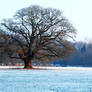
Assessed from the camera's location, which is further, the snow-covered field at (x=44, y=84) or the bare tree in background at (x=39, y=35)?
the bare tree in background at (x=39, y=35)

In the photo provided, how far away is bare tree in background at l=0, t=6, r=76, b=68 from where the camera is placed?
46125mm

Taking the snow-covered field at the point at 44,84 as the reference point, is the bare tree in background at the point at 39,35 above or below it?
above

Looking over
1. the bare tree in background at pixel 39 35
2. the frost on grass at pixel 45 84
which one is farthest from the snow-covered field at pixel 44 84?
the bare tree in background at pixel 39 35

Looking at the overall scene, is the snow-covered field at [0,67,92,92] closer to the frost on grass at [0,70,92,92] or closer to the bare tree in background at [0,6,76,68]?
the frost on grass at [0,70,92,92]

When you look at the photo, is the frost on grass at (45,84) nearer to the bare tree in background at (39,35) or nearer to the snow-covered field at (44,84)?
the snow-covered field at (44,84)

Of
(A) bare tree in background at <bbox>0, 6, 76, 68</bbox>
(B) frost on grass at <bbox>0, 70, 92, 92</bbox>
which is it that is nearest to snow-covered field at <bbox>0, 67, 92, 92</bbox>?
(B) frost on grass at <bbox>0, 70, 92, 92</bbox>

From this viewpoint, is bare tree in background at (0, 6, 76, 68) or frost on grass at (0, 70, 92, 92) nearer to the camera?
frost on grass at (0, 70, 92, 92)

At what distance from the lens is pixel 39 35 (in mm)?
47438

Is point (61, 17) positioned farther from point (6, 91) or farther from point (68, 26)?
point (6, 91)

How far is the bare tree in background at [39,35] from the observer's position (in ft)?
151

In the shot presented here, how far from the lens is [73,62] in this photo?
9338cm

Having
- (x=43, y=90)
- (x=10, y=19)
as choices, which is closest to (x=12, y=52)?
(x=10, y=19)

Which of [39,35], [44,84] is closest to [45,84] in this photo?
[44,84]

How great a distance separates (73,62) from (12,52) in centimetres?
4954
